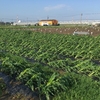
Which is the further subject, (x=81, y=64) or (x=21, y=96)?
(x=81, y=64)

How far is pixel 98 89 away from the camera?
15.7 feet

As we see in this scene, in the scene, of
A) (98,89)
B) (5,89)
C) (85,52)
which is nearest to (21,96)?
(5,89)

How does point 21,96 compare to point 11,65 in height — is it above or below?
below

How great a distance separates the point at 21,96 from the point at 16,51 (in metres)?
5.38

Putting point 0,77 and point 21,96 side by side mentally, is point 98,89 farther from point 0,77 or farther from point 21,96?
point 0,77

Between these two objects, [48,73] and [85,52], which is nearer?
[48,73]

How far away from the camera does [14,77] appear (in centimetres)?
565

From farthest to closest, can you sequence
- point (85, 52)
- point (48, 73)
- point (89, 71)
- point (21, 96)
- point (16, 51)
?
point (16, 51), point (85, 52), point (89, 71), point (48, 73), point (21, 96)

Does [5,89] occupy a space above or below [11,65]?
below

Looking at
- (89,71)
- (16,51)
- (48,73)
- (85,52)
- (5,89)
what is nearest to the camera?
(5,89)

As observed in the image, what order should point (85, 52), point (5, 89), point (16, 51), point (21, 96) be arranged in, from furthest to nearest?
1. point (16, 51)
2. point (85, 52)
3. point (5, 89)
4. point (21, 96)

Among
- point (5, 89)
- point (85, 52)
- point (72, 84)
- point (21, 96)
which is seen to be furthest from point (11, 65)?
point (85, 52)

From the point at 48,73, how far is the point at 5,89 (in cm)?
118

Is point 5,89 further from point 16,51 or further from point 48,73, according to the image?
point 16,51
